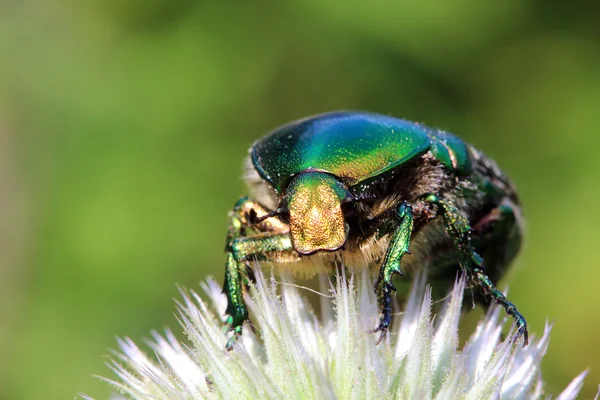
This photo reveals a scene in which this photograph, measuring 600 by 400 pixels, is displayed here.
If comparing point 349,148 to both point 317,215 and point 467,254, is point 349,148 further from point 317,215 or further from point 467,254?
point 467,254

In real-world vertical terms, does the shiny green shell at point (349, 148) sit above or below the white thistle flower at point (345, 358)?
above

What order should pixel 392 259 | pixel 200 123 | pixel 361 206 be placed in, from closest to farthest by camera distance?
1. pixel 392 259
2. pixel 361 206
3. pixel 200 123

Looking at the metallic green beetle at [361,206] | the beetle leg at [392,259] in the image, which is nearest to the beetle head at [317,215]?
the metallic green beetle at [361,206]

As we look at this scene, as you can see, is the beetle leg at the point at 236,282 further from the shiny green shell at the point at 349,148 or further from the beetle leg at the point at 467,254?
the beetle leg at the point at 467,254

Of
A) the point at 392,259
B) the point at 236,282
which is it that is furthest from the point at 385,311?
the point at 236,282

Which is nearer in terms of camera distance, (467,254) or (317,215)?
(317,215)

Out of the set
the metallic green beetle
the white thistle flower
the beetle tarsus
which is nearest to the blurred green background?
the white thistle flower

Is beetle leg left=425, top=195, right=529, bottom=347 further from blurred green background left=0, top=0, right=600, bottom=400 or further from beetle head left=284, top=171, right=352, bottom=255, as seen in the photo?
blurred green background left=0, top=0, right=600, bottom=400
